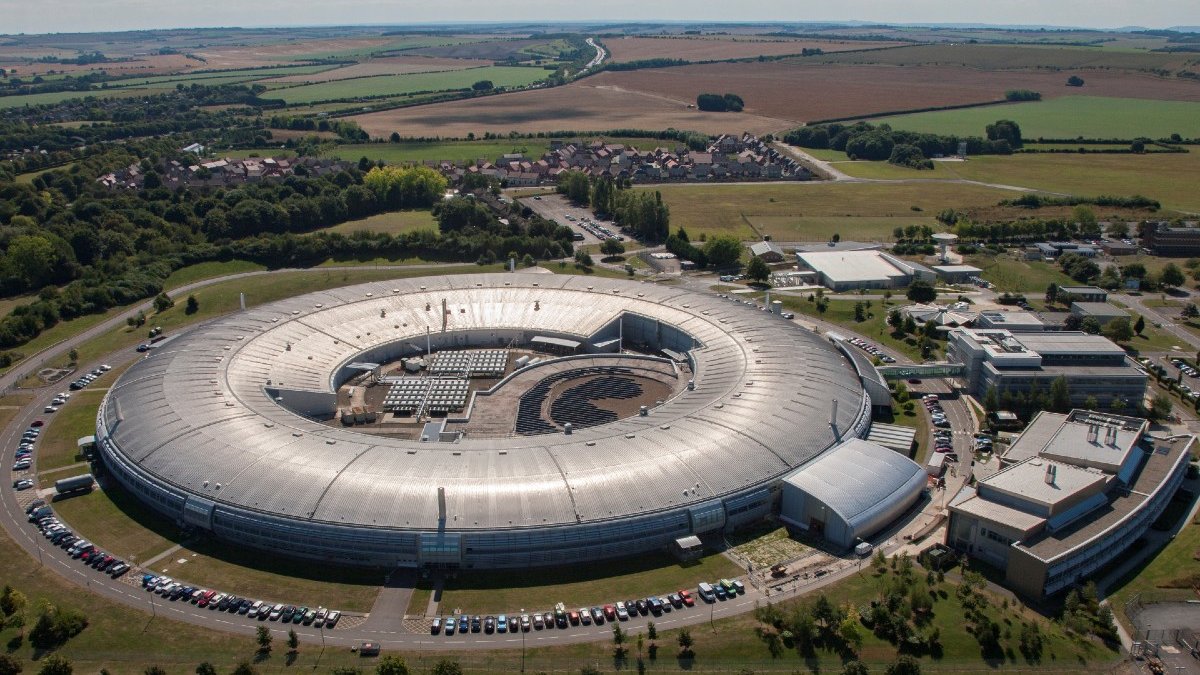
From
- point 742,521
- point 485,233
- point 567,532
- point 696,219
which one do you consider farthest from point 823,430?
point 696,219

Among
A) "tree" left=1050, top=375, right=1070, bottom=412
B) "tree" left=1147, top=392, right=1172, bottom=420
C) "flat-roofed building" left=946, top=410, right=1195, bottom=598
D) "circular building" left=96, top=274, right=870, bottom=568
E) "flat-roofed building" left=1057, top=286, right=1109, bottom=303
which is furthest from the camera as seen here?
"flat-roofed building" left=1057, top=286, right=1109, bottom=303

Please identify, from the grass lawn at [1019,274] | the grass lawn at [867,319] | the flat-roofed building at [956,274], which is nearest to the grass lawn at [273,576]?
the grass lawn at [867,319]

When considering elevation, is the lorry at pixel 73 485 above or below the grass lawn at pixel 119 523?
above

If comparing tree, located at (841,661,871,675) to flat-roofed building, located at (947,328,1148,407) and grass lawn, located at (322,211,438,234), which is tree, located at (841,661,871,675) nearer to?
flat-roofed building, located at (947,328,1148,407)

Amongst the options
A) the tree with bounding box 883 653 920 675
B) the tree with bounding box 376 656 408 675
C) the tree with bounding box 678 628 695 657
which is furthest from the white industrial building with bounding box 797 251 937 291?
the tree with bounding box 376 656 408 675

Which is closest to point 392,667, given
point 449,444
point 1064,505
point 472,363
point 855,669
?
point 449,444

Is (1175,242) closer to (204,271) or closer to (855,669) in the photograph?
(855,669)

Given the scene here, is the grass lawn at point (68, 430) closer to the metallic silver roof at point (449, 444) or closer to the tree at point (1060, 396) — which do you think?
the metallic silver roof at point (449, 444)
